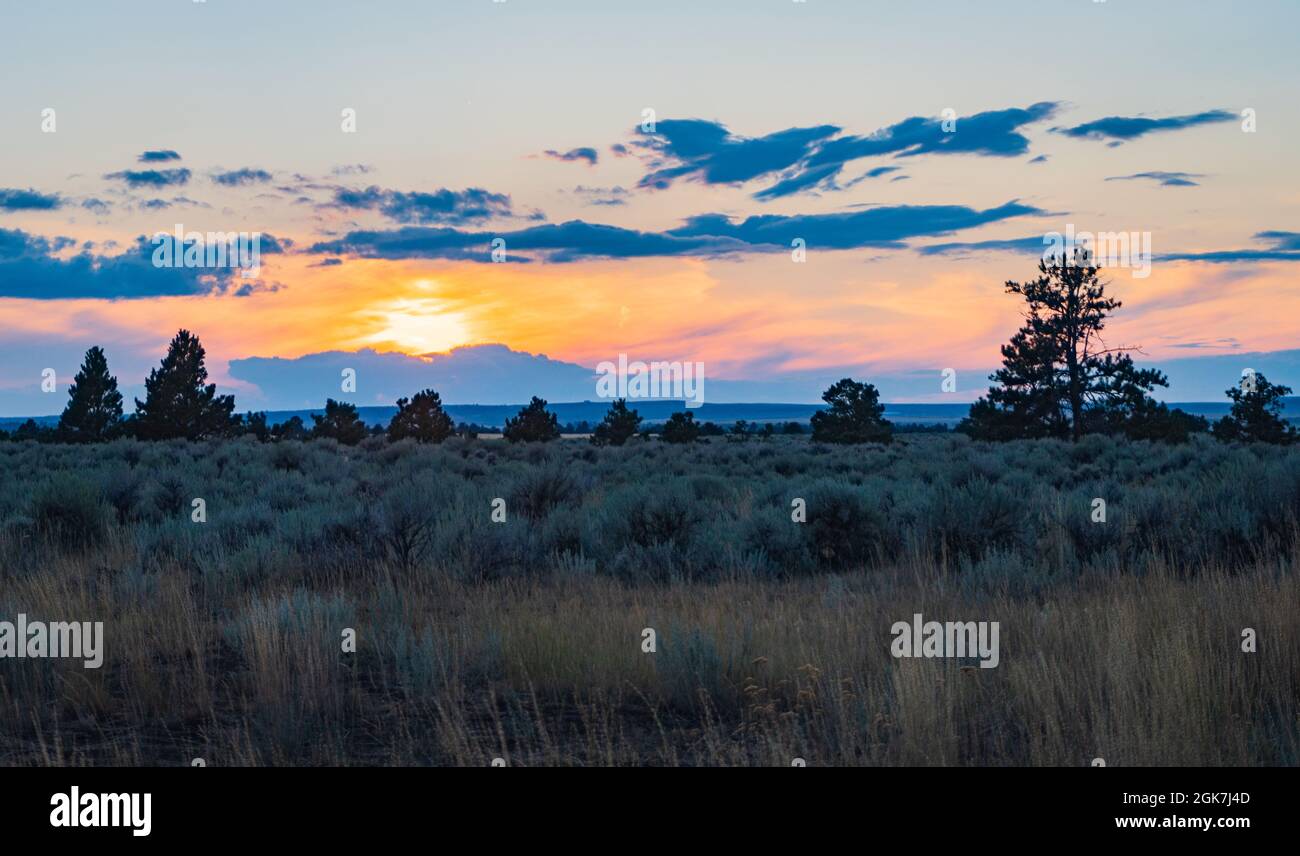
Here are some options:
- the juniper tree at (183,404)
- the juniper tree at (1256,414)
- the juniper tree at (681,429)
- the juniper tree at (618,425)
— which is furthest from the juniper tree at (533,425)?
the juniper tree at (1256,414)

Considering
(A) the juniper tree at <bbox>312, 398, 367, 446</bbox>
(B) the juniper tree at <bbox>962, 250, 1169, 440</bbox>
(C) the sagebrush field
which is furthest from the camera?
(A) the juniper tree at <bbox>312, 398, 367, 446</bbox>

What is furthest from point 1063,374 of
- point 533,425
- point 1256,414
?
point 533,425

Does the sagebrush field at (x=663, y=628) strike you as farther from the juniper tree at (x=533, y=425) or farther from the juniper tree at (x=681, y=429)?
the juniper tree at (x=533, y=425)

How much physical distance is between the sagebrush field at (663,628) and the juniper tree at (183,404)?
A: 119 feet

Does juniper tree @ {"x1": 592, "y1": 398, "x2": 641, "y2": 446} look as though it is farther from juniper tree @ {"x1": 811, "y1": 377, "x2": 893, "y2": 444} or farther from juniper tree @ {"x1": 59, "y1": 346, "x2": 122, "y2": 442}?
juniper tree @ {"x1": 59, "y1": 346, "x2": 122, "y2": 442}

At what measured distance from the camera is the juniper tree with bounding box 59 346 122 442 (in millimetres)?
51125

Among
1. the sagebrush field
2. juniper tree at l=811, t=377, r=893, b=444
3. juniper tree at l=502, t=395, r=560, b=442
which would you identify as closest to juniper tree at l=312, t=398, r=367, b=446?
juniper tree at l=502, t=395, r=560, b=442

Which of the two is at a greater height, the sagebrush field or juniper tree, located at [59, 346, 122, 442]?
juniper tree, located at [59, 346, 122, 442]

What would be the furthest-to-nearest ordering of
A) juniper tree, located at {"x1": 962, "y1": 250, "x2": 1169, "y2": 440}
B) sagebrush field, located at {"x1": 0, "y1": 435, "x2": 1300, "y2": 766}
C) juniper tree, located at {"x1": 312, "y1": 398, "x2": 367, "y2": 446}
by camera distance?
juniper tree, located at {"x1": 312, "y1": 398, "x2": 367, "y2": 446}, juniper tree, located at {"x1": 962, "y1": 250, "x2": 1169, "y2": 440}, sagebrush field, located at {"x1": 0, "y1": 435, "x2": 1300, "y2": 766}

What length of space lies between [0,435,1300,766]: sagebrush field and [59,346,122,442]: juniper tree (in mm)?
39750

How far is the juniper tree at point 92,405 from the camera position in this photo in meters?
51.1

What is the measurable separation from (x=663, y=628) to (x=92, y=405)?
53497mm

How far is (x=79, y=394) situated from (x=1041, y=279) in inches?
1869

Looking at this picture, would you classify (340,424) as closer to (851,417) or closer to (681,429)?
(681,429)
